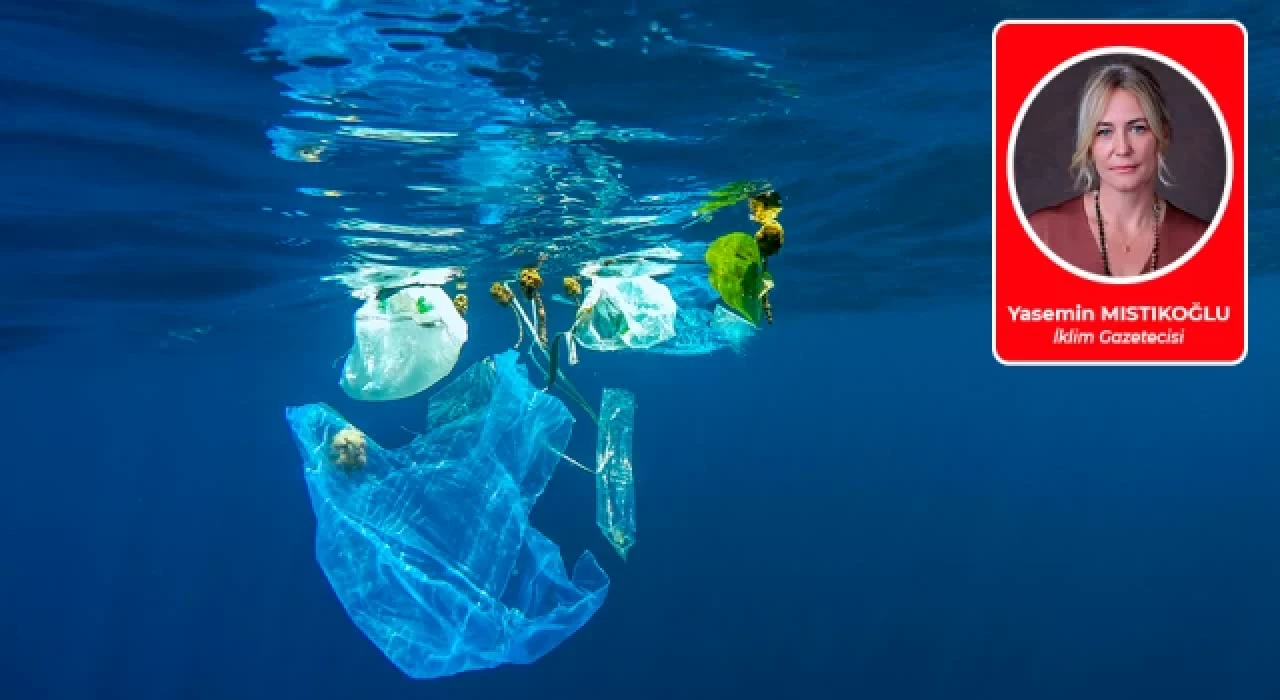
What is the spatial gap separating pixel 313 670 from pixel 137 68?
57.3 metres

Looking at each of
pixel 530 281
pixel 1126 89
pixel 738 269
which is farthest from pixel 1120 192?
pixel 530 281

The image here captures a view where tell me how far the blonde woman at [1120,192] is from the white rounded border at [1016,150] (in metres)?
0.05

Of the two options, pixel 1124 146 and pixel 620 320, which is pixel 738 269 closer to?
pixel 1124 146

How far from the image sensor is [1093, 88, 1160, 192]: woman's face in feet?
12.5

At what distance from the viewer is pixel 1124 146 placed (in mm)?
3969

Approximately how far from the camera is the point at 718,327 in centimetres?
788

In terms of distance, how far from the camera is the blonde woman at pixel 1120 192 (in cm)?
364

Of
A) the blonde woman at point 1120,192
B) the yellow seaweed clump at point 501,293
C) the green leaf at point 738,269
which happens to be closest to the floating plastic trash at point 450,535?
the yellow seaweed clump at point 501,293

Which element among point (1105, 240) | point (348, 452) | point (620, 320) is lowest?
point (348, 452)

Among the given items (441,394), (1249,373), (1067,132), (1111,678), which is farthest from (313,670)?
(1249,373)

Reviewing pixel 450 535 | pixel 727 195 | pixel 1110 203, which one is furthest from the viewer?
pixel 727 195

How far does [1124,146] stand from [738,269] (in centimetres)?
216

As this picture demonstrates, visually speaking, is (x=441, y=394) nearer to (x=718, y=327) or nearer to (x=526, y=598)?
(x=526, y=598)

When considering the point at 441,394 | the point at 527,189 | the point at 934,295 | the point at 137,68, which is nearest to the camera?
the point at 441,394
